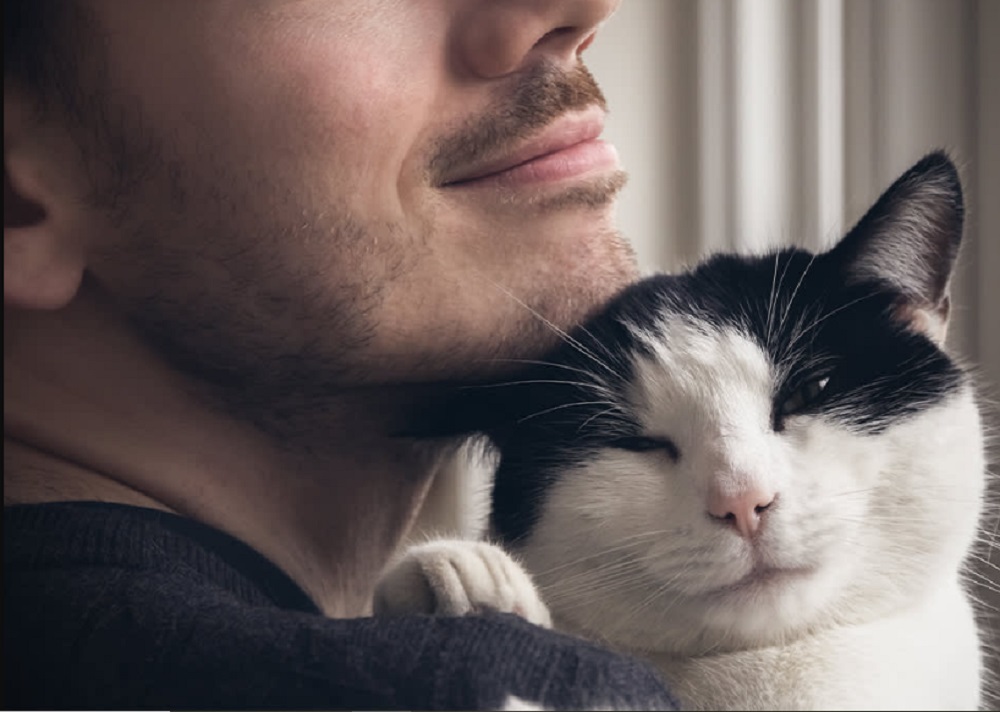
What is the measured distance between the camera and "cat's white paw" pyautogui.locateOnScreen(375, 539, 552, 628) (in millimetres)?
586

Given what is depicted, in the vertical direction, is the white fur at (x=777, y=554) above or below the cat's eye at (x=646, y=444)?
below

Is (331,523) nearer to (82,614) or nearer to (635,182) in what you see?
(82,614)

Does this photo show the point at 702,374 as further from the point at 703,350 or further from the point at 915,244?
the point at 915,244

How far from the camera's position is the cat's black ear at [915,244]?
60 centimetres

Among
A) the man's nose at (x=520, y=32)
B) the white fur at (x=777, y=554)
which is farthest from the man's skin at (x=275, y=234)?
the white fur at (x=777, y=554)

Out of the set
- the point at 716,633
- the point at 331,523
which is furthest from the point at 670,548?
the point at 331,523

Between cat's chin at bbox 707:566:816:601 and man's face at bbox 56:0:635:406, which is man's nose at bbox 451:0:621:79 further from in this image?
cat's chin at bbox 707:566:816:601

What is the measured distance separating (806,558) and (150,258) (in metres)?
0.46

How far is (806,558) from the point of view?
0.57 metres

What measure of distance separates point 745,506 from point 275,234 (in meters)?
0.35

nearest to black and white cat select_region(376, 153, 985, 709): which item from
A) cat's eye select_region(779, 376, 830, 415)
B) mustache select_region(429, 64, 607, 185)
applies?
cat's eye select_region(779, 376, 830, 415)

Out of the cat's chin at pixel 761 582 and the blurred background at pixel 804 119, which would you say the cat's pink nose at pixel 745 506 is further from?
the blurred background at pixel 804 119

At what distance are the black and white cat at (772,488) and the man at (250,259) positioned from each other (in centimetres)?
7

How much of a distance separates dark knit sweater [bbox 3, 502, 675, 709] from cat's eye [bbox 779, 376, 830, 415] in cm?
18
